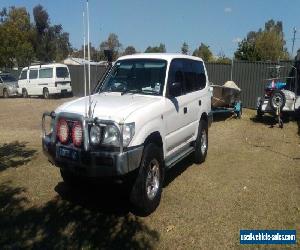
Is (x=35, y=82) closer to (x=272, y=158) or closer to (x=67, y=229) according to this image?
(x=272, y=158)

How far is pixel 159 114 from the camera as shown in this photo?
19.5 feet

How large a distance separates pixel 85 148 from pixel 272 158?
208 inches

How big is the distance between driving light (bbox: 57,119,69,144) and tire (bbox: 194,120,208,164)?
3.37m

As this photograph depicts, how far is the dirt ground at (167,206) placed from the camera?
16.3ft

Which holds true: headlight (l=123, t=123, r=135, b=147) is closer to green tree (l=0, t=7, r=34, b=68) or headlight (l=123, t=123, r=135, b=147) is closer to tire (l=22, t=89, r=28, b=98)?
tire (l=22, t=89, r=28, b=98)

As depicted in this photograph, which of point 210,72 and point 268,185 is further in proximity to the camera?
point 210,72

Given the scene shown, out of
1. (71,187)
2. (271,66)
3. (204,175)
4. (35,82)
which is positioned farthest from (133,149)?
(35,82)

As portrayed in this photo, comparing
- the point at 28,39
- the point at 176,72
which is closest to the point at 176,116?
the point at 176,72

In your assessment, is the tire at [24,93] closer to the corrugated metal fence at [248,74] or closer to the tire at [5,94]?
the tire at [5,94]

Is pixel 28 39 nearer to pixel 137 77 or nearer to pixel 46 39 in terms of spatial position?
pixel 46 39

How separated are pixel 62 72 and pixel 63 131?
1940cm

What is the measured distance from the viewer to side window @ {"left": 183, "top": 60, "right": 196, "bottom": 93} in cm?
752

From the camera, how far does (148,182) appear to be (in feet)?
18.6

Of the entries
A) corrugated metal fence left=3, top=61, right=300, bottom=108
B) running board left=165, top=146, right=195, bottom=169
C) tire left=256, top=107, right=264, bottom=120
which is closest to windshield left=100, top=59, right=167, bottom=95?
running board left=165, top=146, right=195, bottom=169
